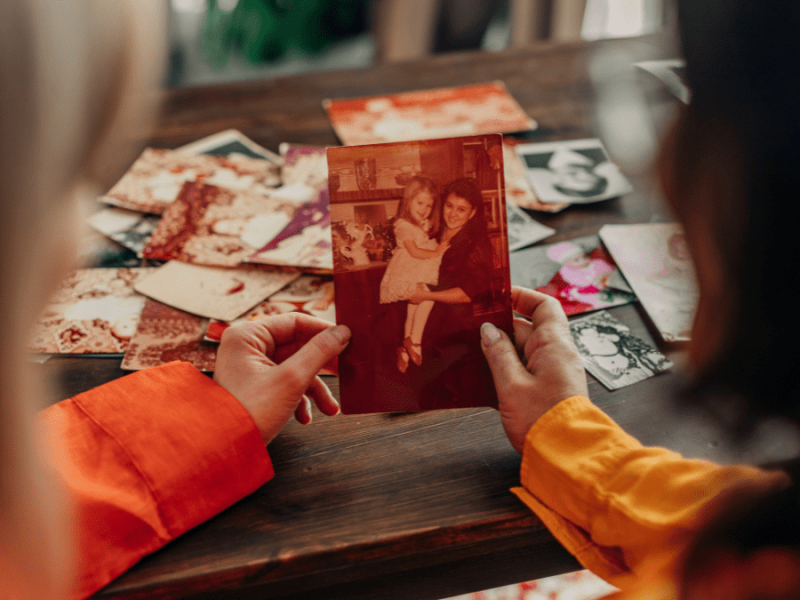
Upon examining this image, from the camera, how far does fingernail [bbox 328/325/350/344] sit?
664 mm

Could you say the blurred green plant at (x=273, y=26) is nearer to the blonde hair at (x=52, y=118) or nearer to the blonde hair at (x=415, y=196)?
the blonde hair at (x=415, y=196)

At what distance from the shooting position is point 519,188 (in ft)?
3.50

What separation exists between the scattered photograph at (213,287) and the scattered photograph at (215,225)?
0.07 feet

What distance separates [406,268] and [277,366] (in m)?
0.20

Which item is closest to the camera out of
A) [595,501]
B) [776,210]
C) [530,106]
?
[776,210]

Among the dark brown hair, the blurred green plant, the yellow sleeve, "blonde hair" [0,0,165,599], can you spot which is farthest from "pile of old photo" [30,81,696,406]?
the blurred green plant

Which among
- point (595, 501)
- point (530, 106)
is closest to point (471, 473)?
point (595, 501)

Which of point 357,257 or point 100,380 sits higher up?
point 357,257

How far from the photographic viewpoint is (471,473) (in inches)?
24.7

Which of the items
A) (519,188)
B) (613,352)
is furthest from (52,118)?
(519,188)

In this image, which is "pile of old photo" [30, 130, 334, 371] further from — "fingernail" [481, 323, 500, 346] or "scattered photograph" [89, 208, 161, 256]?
"fingernail" [481, 323, 500, 346]

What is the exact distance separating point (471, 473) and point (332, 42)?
9.71ft

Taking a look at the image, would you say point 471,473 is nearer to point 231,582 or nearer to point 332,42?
point 231,582

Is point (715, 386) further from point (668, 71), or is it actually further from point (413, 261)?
point (668, 71)
